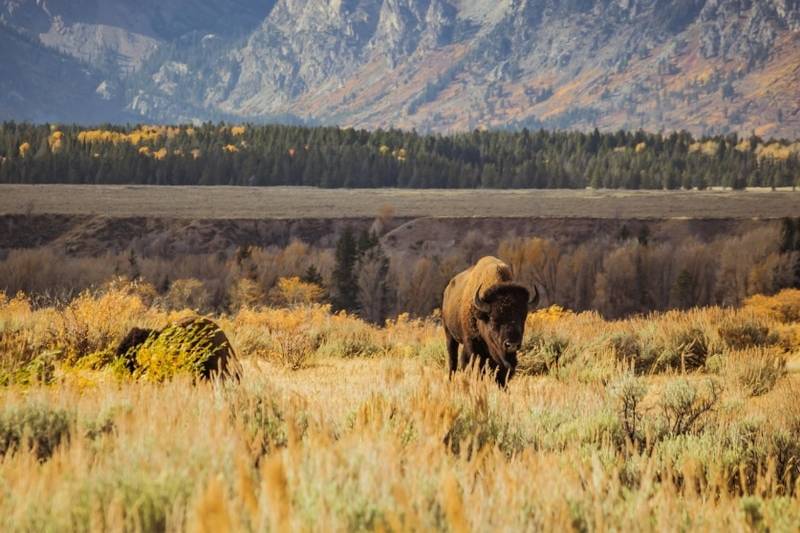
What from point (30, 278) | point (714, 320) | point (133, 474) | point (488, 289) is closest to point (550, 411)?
point (488, 289)

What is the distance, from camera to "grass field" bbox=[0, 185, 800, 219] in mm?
101500

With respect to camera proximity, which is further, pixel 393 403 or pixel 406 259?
pixel 406 259

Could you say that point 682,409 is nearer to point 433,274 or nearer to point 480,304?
point 480,304

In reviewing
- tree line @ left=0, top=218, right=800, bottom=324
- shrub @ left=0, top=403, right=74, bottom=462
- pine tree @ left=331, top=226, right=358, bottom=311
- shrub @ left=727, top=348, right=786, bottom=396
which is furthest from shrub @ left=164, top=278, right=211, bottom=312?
shrub @ left=0, top=403, right=74, bottom=462

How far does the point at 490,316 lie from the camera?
11.9 metres

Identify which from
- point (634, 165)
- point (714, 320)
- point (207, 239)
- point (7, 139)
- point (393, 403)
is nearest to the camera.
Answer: point (393, 403)

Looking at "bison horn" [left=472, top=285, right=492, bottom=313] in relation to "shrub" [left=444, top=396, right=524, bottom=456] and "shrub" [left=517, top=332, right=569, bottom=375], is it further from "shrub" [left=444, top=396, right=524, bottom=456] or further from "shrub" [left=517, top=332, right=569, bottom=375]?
"shrub" [left=444, top=396, right=524, bottom=456]

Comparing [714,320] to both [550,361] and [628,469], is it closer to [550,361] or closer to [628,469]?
[550,361]

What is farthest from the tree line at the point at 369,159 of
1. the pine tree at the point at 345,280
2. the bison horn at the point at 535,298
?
the bison horn at the point at 535,298

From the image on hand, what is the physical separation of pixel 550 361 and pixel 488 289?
3.40m

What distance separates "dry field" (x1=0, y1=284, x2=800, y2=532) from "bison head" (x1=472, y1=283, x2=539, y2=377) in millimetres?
646

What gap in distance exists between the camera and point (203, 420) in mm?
5629

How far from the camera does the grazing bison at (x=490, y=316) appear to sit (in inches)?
458

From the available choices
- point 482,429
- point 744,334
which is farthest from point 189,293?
point 482,429
